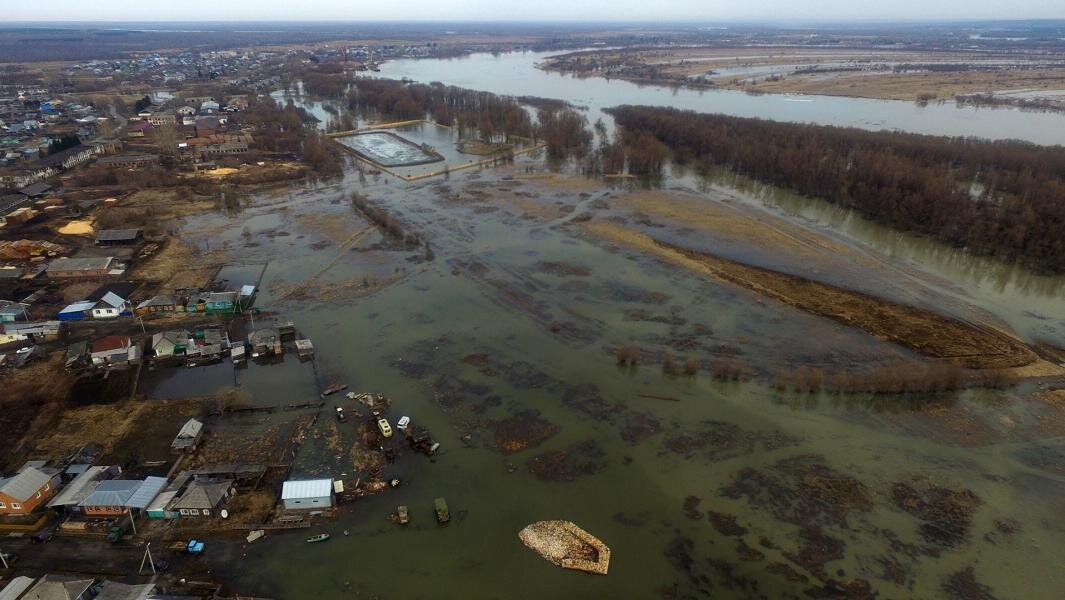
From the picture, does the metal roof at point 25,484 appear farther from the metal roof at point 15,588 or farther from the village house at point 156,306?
the village house at point 156,306

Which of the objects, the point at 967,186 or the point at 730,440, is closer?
the point at 730,440

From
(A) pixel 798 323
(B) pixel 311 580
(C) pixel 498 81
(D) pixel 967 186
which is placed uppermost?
(C) pixel 498 81

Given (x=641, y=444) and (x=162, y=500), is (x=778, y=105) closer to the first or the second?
(x=641, y=444)

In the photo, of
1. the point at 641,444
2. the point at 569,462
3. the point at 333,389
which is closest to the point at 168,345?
the point at 333,389

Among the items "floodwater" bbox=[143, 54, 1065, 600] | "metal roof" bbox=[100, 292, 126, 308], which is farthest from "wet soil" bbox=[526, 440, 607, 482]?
"metal roof" bbox=[100, 292, 126, 308]

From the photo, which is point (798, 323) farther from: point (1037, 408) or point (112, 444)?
point (112, 444)

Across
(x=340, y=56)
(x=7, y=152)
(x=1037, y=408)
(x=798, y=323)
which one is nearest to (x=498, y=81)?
(x=340, y=56)
